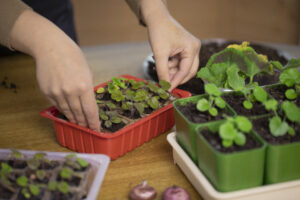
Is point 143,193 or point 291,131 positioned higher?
point 291,131

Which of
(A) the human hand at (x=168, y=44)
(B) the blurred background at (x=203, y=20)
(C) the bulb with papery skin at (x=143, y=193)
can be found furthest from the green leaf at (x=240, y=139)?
(B) the blurred background at (x=203, y=20)

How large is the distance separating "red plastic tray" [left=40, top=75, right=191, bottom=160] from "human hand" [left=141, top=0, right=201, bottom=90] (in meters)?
0.16

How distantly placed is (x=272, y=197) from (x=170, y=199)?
8.1 inches

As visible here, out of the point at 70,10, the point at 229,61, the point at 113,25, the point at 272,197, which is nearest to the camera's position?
the point at 272,197

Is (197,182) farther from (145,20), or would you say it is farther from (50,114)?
(145,20)

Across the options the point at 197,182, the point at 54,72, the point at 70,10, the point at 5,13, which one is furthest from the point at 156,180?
the point at 70,10

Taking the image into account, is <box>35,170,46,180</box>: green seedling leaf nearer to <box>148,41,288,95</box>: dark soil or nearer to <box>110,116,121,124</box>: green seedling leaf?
<box>110,116,121,124</box>: green seedling leaf

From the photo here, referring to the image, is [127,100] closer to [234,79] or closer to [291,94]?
[234,79]

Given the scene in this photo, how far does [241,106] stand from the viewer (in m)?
0.79

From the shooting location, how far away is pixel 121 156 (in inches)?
35.1

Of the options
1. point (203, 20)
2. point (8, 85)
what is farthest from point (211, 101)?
point (203, 20)

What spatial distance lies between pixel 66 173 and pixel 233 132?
32 centimetres

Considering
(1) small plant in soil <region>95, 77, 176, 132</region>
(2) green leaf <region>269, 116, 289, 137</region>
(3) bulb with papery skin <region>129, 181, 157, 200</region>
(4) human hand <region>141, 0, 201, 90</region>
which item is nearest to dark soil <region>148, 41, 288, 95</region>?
(4) human hand <region>141, 0, 201, 90</region>

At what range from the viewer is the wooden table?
2.61 feet
